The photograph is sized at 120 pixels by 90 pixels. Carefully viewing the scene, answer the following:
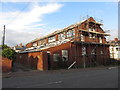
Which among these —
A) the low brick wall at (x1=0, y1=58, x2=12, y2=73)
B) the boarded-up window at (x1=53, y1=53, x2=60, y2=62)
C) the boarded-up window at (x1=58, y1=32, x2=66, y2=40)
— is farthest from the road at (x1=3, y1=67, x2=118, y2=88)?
the boarded-up window at (x1=58, y1=32, x2=66, y2=40)

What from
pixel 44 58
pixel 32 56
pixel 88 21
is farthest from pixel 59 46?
pixel 88 21

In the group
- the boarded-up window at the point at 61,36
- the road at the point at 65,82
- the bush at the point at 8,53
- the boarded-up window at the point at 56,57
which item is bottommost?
the road at the point at 65,82

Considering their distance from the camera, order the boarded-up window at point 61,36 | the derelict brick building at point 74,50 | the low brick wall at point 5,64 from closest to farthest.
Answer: the low brick wall at point 5,64
the derelict brick building at point 74,50
the boarded-up window at point 61,36

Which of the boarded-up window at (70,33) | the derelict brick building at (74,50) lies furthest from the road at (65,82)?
the boarded-up window at (70,33)

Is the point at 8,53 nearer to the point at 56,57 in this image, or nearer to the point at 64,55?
the point at 56,57

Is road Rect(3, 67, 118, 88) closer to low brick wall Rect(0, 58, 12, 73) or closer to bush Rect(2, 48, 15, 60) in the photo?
low brick wall Rect(0, 58, 12, 73)

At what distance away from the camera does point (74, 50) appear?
911 inches

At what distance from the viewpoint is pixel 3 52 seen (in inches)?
655

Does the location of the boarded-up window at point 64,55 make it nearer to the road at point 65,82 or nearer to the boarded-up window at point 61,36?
the boarded-up window at point 61,36

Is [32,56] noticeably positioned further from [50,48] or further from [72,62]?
[72,62]

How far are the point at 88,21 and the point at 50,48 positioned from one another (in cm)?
1167

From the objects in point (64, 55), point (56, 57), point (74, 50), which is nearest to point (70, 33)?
point (74, 50)

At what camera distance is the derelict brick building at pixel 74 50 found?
19.6 metres

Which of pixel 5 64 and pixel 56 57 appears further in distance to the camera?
pixel 56 57
